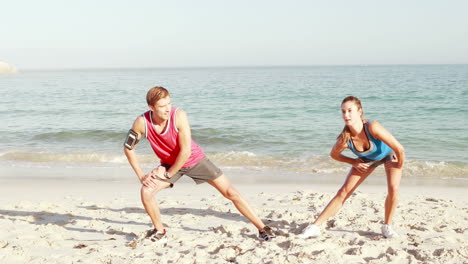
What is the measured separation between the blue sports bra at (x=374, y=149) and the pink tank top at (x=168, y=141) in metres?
1.58

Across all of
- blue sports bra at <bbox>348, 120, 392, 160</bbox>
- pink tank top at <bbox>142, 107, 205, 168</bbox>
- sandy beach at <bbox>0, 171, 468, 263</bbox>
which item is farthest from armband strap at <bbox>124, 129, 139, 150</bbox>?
blue sports bra at <bbox>348, 120, 392, 160</bbox>

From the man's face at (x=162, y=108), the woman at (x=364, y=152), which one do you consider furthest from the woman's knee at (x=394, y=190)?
the man's face at (x=162, y=108)

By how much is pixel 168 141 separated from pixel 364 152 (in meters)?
1.91

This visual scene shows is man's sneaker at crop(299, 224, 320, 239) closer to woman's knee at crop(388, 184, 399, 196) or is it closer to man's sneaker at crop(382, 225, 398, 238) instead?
man's sneaker at crop(382, 225, 398, 238)

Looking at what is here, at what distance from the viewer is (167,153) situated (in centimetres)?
453

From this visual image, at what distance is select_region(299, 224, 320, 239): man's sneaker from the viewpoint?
4.80 metres

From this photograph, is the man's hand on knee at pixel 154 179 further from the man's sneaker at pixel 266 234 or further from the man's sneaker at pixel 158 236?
the man's sneaker at pixel 266 234

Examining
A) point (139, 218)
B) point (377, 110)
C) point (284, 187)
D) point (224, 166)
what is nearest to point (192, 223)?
point (139, 218)

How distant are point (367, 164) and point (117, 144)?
1114 cm

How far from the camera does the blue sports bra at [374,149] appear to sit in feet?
14.4

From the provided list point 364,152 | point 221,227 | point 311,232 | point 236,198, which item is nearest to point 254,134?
point 221,227

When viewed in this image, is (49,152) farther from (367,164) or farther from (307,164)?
(367,164)

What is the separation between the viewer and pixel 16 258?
4.43m

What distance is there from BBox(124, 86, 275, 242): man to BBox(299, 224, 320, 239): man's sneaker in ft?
1.05
